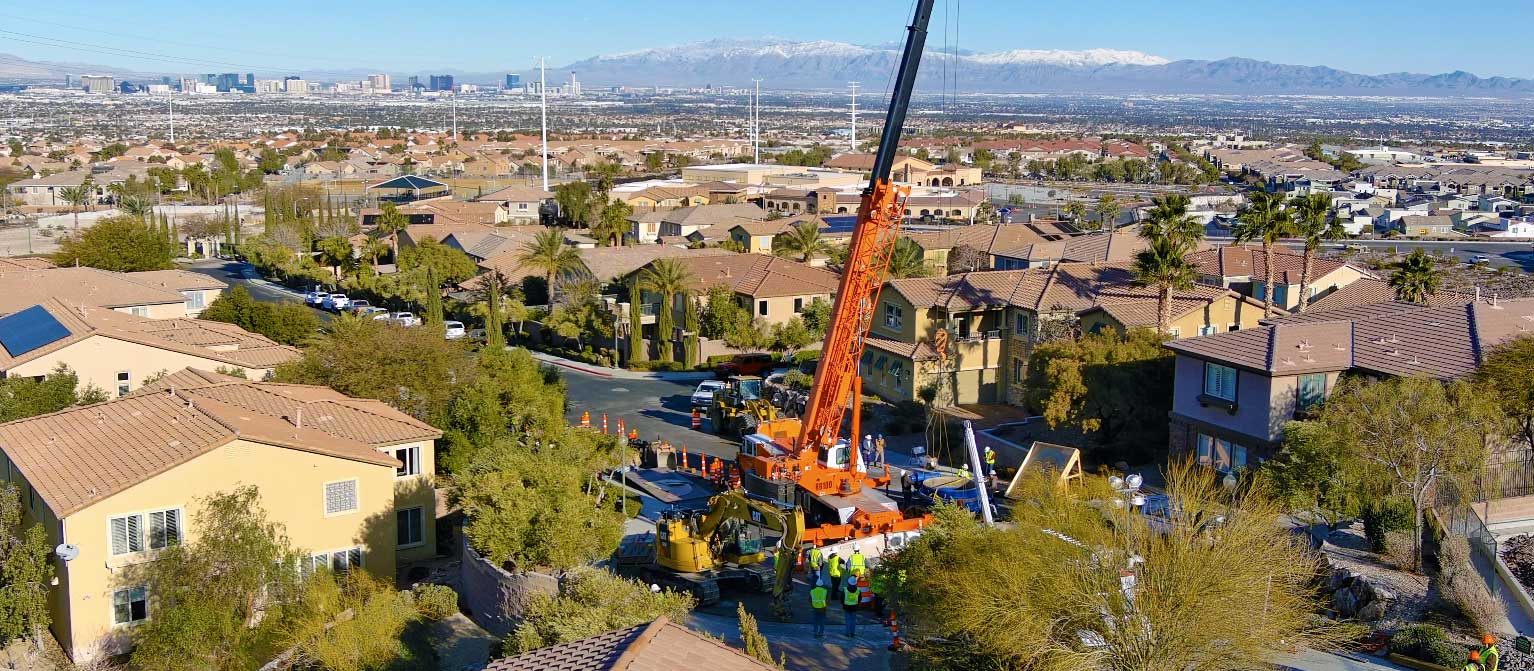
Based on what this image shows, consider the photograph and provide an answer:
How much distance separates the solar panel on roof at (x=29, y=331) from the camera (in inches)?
1454

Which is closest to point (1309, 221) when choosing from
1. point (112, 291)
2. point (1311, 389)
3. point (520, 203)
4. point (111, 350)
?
point (1311, 389)

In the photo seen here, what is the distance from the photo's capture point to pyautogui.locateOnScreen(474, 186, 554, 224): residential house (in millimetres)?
101188

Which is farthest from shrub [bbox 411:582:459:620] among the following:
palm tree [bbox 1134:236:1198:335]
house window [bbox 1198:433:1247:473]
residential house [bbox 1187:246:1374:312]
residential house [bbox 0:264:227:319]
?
residential house [bbox 1187:246:1374:312]

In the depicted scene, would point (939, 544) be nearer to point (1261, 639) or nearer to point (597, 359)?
point (1261, 639)

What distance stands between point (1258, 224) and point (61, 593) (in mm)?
33390

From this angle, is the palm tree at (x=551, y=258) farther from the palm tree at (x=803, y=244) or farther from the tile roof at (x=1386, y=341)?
the tile roof at (x=1386, y=341)

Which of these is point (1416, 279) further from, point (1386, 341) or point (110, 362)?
point (110, 362)

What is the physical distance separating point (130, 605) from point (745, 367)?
28.0 m

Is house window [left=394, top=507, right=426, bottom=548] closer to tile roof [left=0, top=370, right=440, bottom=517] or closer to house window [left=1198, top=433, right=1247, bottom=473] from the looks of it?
tile roof [left=0, top=370, right=440, bottom=517]

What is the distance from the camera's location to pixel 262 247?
267ft

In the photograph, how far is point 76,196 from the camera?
10931cm

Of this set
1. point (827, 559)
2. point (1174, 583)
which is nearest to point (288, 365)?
point (827, 559)

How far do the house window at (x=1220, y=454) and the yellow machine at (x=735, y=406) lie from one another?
11131mm

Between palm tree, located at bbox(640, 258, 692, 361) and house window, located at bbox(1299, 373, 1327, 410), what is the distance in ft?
88.0
